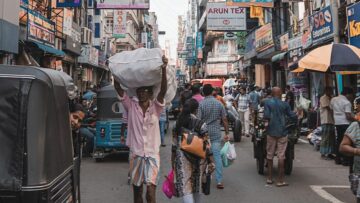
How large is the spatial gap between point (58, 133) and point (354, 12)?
41.3 feet

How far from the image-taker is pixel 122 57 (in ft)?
18.2

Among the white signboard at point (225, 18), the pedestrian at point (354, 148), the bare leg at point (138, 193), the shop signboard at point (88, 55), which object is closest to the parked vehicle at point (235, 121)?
the bare leg at point (138, 193)

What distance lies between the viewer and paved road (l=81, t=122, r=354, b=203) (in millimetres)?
7676

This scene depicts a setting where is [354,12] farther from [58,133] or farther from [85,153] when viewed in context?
[58,133]

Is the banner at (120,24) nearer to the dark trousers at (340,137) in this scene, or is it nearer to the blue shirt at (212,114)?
the dark trousers at (340,137)

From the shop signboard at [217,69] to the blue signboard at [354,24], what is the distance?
42.6 meters

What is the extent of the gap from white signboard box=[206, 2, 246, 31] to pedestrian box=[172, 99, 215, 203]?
25924 millimetres

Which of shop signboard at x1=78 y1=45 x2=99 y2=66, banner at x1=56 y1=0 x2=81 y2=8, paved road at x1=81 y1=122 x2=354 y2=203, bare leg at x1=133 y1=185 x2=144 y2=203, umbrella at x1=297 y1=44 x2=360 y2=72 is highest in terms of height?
banner at x1=56 y1=0 x2=81 y2=8

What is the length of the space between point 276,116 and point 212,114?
1284 millimetres

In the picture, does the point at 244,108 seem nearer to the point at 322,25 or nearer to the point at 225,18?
the point at 322,25

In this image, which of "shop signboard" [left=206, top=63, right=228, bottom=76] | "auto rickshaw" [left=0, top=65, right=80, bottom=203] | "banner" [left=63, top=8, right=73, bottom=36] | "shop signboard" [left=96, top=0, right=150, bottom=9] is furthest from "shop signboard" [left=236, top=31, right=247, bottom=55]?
"auto rickshaw" [left=0, top=65, right=80, bottom=203]

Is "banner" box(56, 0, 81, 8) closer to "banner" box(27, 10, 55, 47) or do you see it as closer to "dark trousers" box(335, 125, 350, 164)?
"banner" box(27, 10, 55, 47)

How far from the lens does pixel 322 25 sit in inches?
664

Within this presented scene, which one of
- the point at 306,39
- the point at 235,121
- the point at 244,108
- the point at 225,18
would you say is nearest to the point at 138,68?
the point at 235,121
